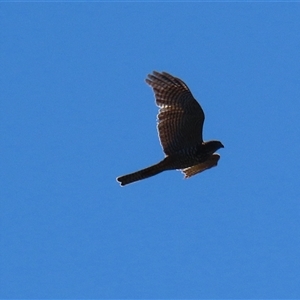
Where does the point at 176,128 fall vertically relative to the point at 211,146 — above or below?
above

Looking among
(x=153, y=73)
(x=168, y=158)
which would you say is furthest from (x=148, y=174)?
(x=153, y=73)

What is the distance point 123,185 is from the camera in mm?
29656

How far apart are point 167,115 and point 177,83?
90 cm


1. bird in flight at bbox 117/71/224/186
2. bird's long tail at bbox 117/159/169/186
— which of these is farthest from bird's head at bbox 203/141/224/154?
bird's long tail at bbox 117/159/169/186

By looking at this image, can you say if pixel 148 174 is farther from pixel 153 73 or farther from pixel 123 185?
pixel 153 73

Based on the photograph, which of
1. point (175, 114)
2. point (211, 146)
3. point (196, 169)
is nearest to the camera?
point (175, 114)

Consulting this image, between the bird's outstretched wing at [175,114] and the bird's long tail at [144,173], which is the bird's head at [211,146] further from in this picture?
the bird's long tail at [144,173]

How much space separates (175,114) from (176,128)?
37cm

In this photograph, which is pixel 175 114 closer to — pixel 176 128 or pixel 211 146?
pixel 176 128

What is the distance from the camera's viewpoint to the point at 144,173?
2970cm

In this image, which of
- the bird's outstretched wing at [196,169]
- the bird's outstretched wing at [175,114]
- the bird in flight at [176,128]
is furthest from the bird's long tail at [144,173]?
the bird's outstretched wing at [196,169]

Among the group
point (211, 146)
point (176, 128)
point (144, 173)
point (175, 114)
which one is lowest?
point (144, 173)

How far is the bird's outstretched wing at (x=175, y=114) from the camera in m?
29.4

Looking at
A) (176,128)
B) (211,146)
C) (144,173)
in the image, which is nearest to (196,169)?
(211,146)
